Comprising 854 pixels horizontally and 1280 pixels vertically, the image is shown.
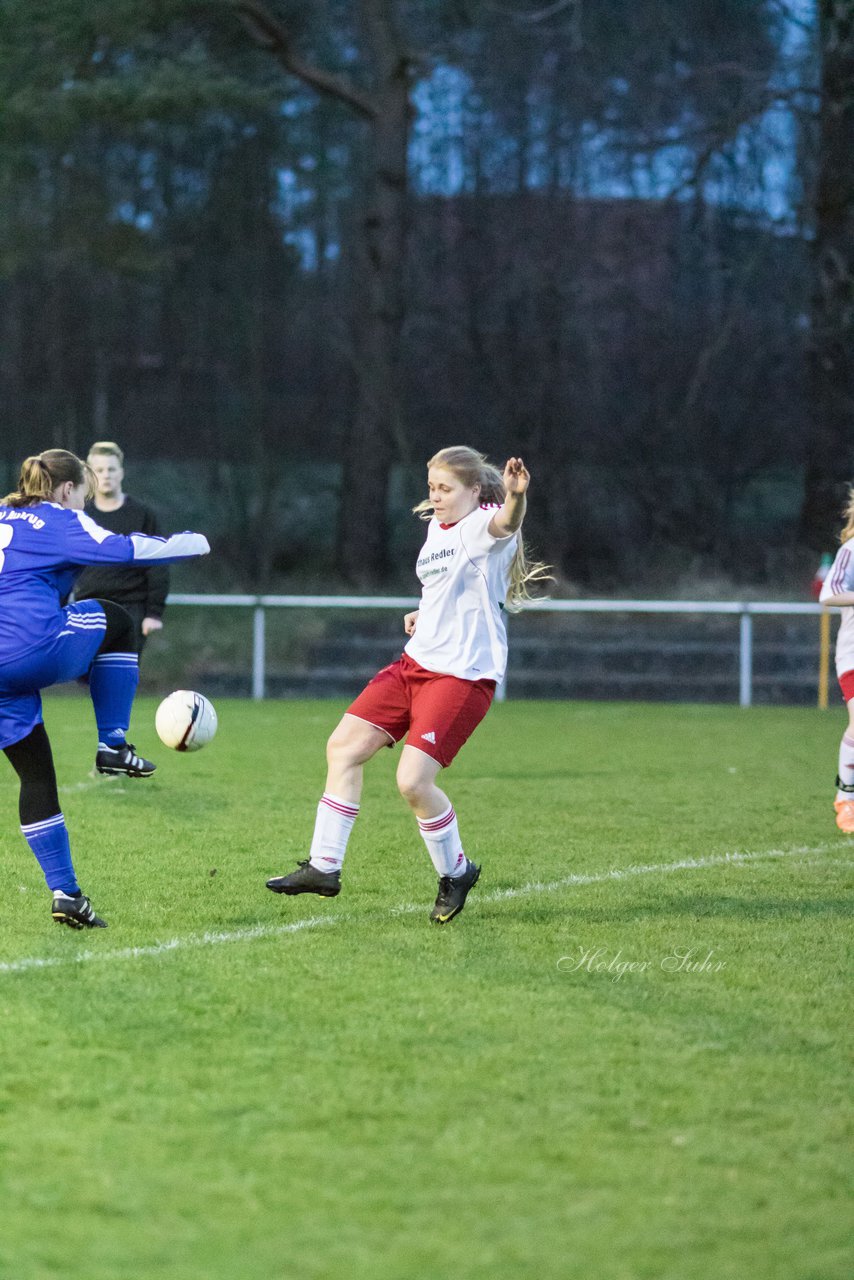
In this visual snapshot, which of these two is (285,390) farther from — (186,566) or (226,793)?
(226,793)

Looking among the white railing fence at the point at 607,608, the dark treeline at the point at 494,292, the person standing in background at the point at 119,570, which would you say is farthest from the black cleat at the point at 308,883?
the dark treeline at the point at 494,292

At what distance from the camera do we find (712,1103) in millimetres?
3754

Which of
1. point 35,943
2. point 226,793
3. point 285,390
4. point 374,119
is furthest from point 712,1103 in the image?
point 285,390

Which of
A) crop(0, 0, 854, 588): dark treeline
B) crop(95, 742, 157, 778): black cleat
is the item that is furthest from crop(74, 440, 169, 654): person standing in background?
crop(0, 0, 854, 588): dark treeline

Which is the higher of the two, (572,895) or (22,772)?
(22,772)

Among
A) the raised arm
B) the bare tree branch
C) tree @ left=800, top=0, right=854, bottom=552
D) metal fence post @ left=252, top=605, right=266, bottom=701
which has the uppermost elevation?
the bare tree branch

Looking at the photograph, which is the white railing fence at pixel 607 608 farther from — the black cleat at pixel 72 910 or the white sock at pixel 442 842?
Result: the black cleat at pixel 72 910

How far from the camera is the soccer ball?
7188mm

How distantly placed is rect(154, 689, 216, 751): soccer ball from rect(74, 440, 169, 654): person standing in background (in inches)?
95.1

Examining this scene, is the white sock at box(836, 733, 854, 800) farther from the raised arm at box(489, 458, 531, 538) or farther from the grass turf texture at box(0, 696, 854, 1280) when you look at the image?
the raised arm at box(489, 458, 531, 538)

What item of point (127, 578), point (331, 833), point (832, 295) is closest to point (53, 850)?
point (331, 833)

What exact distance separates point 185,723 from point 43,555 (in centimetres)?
166

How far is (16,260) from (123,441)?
629cm

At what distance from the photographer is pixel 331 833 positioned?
586 centimetres
